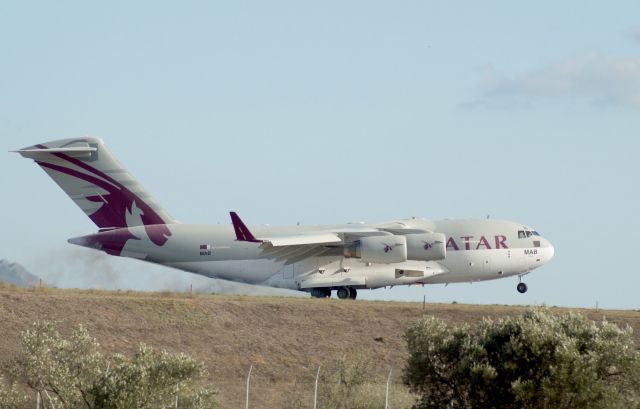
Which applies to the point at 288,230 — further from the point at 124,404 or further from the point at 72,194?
the point at 124,404

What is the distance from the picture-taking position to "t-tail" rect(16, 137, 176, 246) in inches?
2090

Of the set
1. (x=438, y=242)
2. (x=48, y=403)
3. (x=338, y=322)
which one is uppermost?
(x=438, y=242)

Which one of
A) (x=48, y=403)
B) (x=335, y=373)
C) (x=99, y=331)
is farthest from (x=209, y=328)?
(x=48, y=403)

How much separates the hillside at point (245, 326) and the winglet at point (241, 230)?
4029 millimetres

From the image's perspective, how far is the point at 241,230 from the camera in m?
48.6

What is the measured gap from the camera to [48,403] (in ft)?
96.1

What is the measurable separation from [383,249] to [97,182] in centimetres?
1281

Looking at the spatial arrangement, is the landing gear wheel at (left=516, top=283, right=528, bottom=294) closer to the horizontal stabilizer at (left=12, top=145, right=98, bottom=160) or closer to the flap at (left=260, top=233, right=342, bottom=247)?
the flap at (left=260, top=233, right=342, bottom=247)

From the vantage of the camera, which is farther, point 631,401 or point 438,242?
point 438,242

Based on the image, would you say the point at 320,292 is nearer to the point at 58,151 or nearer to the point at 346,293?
the point at 346,293

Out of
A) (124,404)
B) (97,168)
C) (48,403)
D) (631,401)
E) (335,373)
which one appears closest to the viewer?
(124,404)

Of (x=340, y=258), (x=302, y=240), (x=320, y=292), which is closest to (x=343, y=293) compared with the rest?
(x=320, y=292)

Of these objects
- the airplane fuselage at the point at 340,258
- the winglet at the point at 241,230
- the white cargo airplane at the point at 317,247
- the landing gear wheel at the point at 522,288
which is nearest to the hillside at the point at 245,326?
the winglet at the point at 241,230

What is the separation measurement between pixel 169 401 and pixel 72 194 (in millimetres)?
29841
